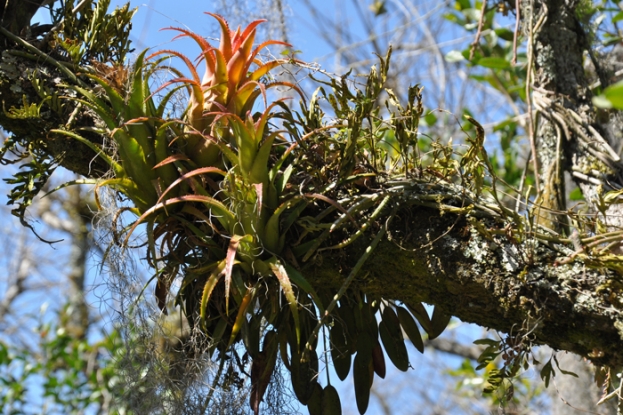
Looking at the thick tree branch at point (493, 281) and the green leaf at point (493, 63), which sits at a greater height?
the green leaf at point (493, 63)

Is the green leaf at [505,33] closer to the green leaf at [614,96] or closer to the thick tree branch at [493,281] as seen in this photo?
the thick tree branch at [493,281]

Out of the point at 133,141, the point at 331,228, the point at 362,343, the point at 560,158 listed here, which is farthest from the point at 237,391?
the point at 560,158

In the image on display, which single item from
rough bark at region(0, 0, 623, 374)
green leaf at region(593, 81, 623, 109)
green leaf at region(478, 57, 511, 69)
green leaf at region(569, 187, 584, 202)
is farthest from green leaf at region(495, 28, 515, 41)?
green leaf at region(593, 81, 623, 109)

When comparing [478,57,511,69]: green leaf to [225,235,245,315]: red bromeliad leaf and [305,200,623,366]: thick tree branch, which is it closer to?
[305,200,623,366]: thick tree branch

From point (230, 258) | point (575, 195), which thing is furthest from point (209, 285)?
point (575, 195)

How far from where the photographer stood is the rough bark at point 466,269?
114 cm

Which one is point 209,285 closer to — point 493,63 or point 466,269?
point 466,269

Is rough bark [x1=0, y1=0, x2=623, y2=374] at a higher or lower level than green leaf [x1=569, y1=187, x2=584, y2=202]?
lower

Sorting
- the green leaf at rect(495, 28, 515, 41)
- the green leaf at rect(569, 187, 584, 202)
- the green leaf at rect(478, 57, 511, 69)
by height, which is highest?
the green leaf at rect(495, 28, 515, 41)

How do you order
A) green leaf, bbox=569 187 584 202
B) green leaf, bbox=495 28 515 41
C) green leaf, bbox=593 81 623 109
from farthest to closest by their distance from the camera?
green leaf, bbox=495 28 515 41
green leaf, bbox=569 187 584 202
green leaf, bbox=593 81 623 109

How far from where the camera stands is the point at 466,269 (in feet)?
3.85

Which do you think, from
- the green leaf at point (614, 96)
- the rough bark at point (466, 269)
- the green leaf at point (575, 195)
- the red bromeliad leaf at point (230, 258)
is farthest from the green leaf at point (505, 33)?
the green leaf at point (614, 96)

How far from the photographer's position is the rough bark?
1137mm

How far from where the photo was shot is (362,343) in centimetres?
134
